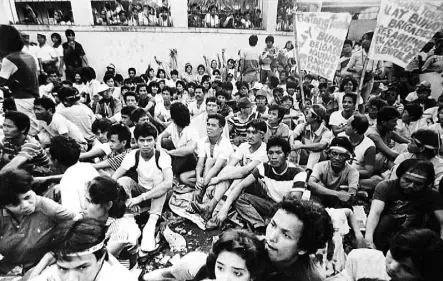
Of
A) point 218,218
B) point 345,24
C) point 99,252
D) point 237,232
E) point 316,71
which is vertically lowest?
point 218,218

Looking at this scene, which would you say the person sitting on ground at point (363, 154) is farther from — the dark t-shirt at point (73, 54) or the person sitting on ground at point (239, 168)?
the dark t-shirt at point (73, 54)

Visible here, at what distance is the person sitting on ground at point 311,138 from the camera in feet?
14.3

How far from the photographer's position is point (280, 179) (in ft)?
11.4

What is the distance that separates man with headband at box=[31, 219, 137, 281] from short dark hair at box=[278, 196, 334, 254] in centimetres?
123

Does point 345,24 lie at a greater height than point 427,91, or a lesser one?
greater

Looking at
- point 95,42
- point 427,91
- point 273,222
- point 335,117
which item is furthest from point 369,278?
point 95,42

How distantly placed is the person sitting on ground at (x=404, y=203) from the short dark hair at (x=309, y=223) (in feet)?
3.57

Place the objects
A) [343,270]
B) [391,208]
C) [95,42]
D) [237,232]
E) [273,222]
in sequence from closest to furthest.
→ [237,232]
[273,222]
[343,270]
[391,208]
[95,42]

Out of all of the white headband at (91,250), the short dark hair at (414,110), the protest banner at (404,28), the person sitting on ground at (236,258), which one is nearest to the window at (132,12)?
the protest banner at (404,28)

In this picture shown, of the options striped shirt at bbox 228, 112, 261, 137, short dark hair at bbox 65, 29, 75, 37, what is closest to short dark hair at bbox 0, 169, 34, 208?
striped shirt at bbox 228, 112, 261, 137

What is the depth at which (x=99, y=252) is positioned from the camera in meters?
1.96

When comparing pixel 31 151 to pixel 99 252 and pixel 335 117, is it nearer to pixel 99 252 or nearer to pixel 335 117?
pixel 99 252

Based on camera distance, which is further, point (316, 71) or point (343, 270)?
point (316, 71)

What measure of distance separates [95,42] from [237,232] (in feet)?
31.4
